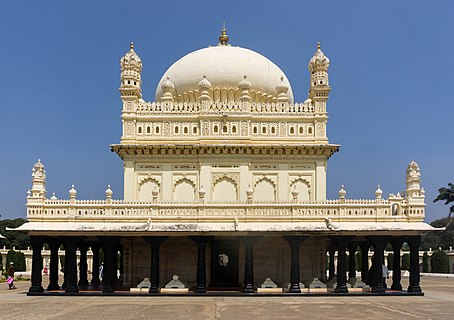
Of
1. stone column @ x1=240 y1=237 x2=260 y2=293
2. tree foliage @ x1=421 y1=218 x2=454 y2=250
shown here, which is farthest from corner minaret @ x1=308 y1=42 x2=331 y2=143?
tree foliage @ x1=421 y1=218 x2=454 y2=250

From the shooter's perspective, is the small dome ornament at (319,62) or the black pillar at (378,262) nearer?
the black pillar at (378,262)

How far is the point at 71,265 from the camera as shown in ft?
84.7

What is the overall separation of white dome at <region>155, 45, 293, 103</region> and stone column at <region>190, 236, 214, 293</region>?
37.7ft

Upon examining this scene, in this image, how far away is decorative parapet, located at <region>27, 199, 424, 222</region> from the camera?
2656cm

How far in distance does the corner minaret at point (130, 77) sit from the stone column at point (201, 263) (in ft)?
32.8

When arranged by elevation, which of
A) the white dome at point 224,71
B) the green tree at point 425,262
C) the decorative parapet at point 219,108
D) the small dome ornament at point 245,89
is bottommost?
the green tree at point 425,262

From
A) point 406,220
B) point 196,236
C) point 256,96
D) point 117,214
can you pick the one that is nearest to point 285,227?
point 196,236

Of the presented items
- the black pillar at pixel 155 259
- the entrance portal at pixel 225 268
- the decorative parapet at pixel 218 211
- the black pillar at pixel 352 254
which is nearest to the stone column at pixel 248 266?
the decorative parapet at pixel 218 211

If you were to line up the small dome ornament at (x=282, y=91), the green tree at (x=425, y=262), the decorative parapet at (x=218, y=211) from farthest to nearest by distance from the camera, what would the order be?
the green tree at (x=425, y=262) → the small dome ornament at (x=282, y=91) → the decorative parapet at (x=218, y=211)

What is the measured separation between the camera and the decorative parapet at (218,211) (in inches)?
1046

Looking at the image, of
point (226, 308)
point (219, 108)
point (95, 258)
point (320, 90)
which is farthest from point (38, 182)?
point (320, 90)

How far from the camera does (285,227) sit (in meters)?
25.3

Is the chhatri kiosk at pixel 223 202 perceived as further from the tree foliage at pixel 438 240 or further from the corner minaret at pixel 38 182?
the tree foliage at pixel 438 240

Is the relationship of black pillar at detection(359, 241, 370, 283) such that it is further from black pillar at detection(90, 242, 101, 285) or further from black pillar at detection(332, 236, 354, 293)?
black pillar at detection(90, 242, 101, 285)
